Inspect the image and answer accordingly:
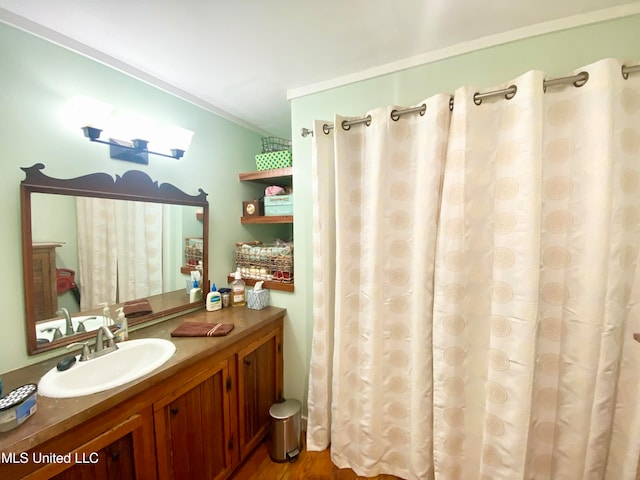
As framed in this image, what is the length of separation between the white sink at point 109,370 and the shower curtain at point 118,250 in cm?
29

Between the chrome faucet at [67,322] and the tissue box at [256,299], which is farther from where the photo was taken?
the tissue box at [256,299]

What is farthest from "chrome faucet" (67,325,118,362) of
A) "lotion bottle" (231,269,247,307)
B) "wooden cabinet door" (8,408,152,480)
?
"lotion bottle" (231,269,247,307)

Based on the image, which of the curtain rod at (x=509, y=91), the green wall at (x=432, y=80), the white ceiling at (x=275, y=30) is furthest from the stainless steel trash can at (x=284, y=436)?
the white ceiling at (x=275, y=30)

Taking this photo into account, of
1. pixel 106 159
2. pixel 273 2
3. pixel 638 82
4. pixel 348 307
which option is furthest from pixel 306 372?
pixel 638 82

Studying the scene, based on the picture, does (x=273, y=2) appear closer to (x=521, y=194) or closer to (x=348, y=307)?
(x=521, y=194)

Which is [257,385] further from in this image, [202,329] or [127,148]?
[127,148]

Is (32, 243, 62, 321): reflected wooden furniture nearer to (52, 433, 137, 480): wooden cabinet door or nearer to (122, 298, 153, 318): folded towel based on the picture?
(122, 298, 153, 318): folded towel

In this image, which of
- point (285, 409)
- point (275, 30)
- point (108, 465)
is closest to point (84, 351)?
point (108, 465)

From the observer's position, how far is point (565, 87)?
1021 millimetres

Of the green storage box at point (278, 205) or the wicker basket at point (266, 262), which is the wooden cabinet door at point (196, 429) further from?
the green storage box at point (278, 205)

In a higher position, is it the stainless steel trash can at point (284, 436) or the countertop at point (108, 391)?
the countertop at point (108, 391)

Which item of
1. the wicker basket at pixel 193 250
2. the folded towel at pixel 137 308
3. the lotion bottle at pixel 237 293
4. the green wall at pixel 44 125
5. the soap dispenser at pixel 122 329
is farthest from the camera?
the lotion bottle at pixel 237 293

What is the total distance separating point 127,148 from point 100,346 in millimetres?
1004

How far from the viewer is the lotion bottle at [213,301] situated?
1680mm
